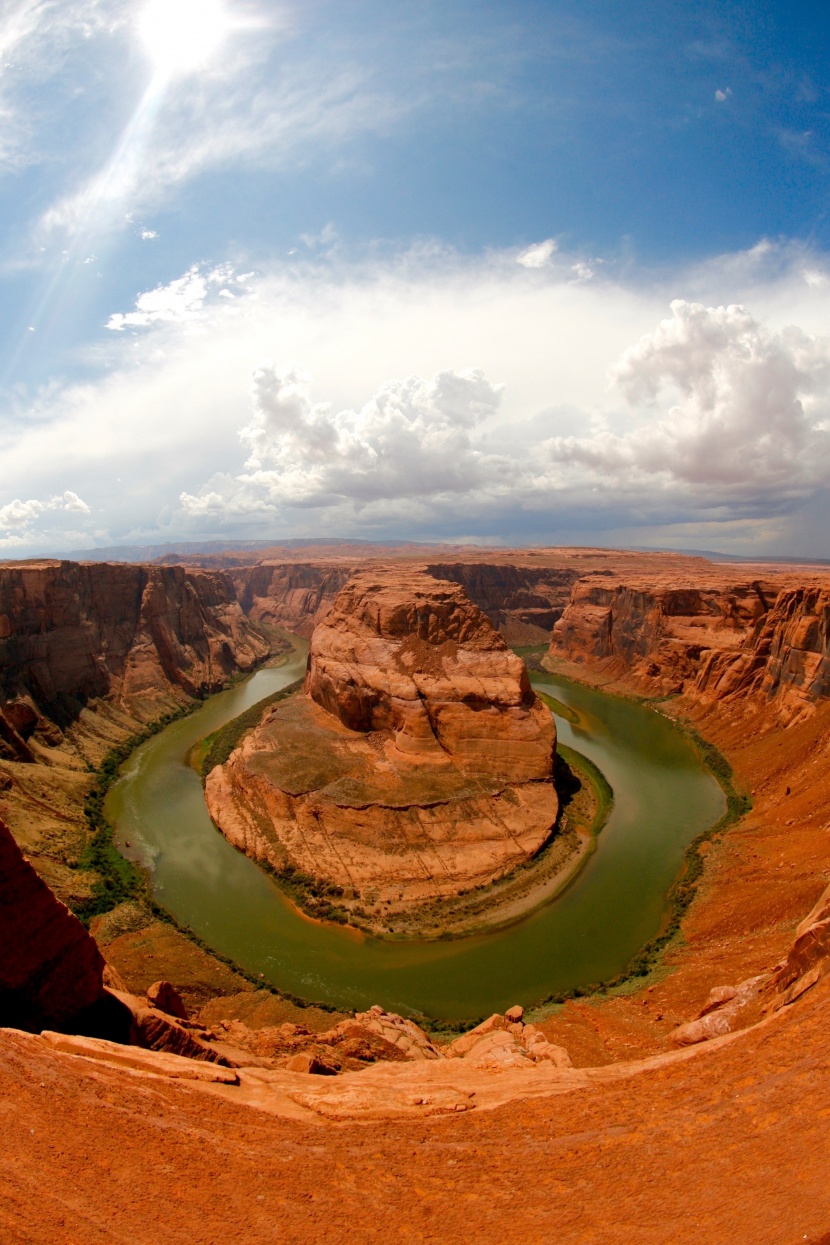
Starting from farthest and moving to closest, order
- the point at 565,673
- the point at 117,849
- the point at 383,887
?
the point at 565,673, the point at 117,849, the point at 383,887

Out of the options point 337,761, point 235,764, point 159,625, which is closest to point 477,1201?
point 337,761

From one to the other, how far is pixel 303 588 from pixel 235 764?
11810 cm

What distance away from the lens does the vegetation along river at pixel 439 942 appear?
2850cm

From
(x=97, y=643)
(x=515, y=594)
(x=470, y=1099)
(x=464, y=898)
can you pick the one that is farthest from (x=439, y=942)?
→ (x=515, y=594)

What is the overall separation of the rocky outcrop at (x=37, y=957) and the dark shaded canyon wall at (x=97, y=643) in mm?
A: 39634

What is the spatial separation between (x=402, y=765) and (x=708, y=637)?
50.6m

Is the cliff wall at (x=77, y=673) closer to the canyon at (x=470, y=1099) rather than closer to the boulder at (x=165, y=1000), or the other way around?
the canyon at (x=470, y=1099)

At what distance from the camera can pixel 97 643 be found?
7150cm

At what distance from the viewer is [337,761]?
1854 inches

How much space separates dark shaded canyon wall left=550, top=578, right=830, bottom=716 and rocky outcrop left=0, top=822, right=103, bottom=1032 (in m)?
54.4

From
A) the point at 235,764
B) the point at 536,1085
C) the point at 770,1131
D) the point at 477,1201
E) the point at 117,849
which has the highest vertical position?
the point at 770,1131

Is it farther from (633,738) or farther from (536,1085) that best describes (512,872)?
(633,738)

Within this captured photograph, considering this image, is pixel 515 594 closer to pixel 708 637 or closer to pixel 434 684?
pixel 708 637

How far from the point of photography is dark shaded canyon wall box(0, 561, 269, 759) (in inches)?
2286
